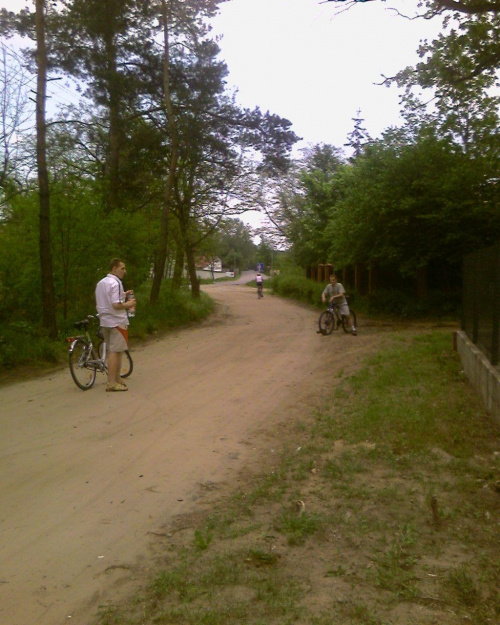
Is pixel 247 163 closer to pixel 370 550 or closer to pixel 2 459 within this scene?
pixel 2 459

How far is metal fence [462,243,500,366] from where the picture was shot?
8508 millimetres

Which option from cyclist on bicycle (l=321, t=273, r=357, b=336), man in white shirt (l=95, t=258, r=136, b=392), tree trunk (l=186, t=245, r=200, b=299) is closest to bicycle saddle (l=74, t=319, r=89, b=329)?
man in white shirt (l=95, t=258, r=136, b=392)

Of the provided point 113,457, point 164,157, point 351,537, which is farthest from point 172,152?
point 351,537

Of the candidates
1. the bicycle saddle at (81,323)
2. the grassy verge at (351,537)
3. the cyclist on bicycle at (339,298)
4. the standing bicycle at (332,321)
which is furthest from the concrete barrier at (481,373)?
the standing bicycle at (332,321)

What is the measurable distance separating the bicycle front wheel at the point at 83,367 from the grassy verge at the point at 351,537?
378 centimetres

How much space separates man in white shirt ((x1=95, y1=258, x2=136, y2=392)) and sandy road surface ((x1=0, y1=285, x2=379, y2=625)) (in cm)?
36

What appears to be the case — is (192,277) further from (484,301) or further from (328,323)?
(484,301)

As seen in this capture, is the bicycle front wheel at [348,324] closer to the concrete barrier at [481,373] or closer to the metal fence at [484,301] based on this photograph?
the metal fence at [484,301]

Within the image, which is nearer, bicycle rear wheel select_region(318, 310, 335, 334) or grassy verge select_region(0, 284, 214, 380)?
grassy verge select_region(0, 284, 214, 380)

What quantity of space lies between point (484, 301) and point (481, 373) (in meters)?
1.28

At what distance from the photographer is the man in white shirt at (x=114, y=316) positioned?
397 inches

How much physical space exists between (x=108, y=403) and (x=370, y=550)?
554 cm

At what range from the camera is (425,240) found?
21.1 metres

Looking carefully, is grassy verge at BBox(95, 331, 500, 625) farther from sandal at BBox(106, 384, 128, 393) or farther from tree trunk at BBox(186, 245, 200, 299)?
tree trunk at BBox(186, 245, 200, 299)
